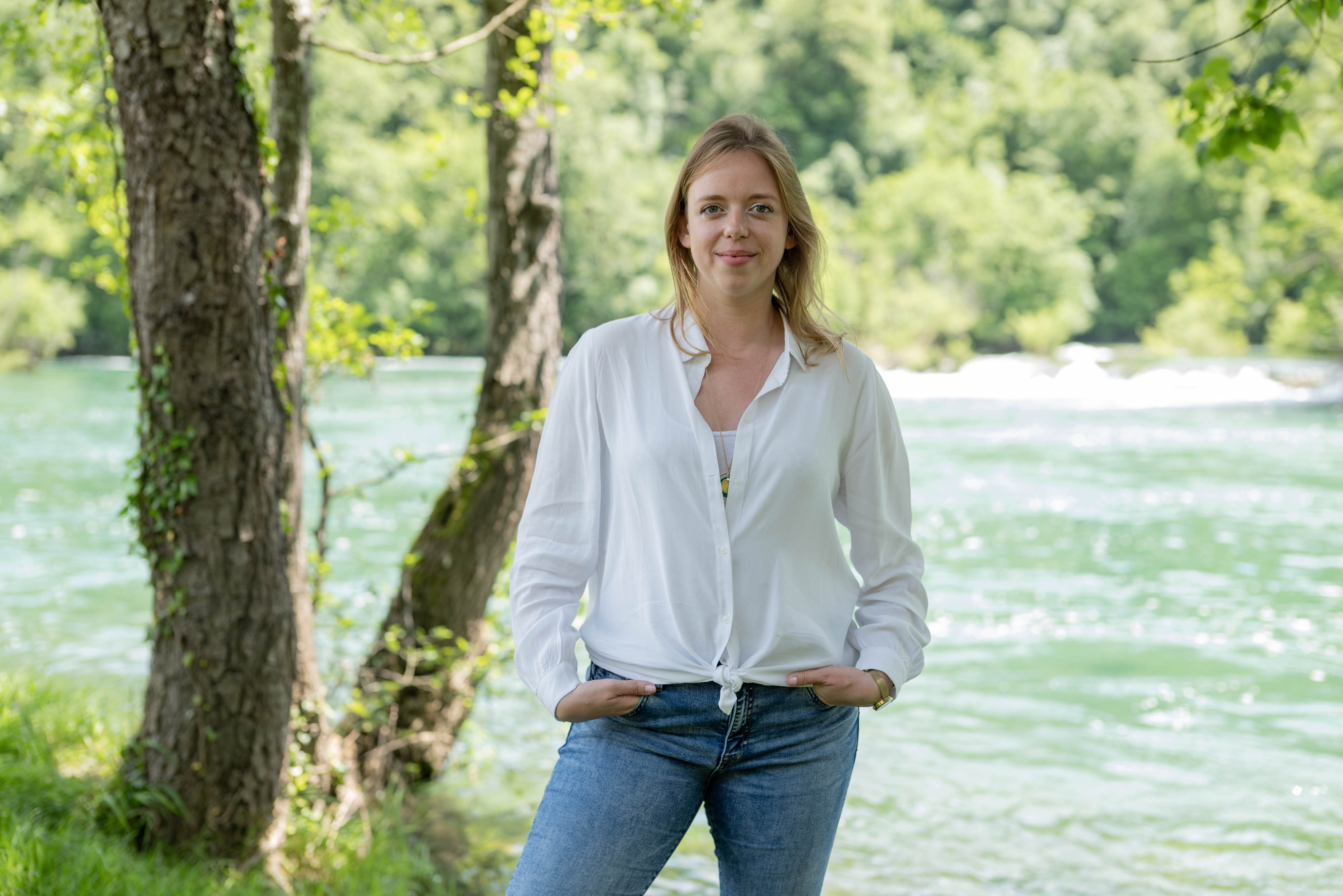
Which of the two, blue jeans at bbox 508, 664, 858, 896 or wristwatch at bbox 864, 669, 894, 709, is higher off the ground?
wristwatch at bbox 864, 669, 894, 709

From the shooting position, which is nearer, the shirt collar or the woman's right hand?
the woman's right hand

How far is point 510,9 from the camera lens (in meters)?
4.25

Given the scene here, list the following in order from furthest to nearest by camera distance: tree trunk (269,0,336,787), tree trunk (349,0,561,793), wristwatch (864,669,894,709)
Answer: tree trunk (349,0,561,793)
tree trunk (269,0,336,787)
wristwatch (864,669,894,709)

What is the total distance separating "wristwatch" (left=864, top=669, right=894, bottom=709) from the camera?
1994 millimetres

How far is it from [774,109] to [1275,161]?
34.8 m

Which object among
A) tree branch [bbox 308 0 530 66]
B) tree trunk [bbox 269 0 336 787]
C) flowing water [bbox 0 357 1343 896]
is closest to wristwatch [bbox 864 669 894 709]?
flowing water [bbox 0 357 1343 896]

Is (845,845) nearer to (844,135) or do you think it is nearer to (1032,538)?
(1032,538)

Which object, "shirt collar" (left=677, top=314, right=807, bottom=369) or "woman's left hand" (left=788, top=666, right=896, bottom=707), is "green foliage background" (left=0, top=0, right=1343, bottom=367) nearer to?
"shirt collar" (left=677, top=314, right=807, bottom=369)

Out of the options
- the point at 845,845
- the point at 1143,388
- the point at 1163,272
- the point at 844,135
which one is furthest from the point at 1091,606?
the point at 844,135

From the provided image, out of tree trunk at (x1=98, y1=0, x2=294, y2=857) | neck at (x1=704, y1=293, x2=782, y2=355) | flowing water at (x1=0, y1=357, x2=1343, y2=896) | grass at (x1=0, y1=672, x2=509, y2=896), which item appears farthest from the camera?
flowing water at (x1=0, y1=357, x2=1343, y2=896)

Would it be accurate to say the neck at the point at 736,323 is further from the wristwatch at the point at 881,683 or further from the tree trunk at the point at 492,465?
the tree trunk at the point at 492,465

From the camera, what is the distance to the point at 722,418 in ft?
6.58

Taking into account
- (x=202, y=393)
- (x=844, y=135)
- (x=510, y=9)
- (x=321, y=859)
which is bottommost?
(x=321, y=859)

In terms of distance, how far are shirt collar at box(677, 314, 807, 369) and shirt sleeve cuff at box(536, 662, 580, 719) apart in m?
0.55
